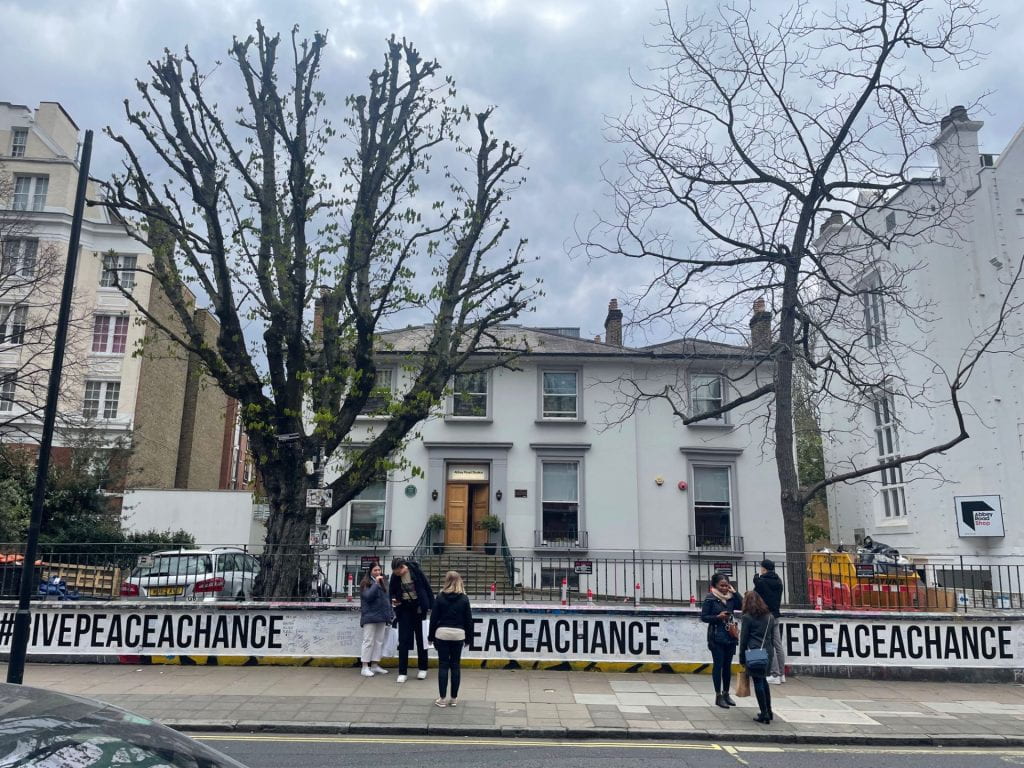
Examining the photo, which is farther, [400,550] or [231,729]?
→ [400,550]

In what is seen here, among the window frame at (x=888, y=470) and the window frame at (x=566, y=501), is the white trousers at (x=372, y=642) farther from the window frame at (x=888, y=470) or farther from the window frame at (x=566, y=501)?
the window frame at (x=888, y=470)

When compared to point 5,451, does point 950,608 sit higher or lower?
lower

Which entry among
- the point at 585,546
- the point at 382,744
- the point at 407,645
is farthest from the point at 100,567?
the point at 585,546

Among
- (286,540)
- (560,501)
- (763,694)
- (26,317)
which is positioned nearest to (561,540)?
(560,501)

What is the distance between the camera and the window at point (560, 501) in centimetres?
2369

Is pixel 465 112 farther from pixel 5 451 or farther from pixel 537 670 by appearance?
pixel 5 451

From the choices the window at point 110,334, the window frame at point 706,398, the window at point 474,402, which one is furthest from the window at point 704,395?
the window at point 110,334

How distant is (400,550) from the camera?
2314 cm

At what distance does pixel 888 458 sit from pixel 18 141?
39016mm

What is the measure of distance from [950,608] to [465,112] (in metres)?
12.7

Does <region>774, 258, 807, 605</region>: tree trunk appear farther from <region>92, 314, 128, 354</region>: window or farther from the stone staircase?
<region>92, 314, 128, 354</region>: window

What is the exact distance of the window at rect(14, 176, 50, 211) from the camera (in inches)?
1332

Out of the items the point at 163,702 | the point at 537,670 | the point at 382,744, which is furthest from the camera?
the point at 537,670

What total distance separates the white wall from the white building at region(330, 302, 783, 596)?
6.74 meters
